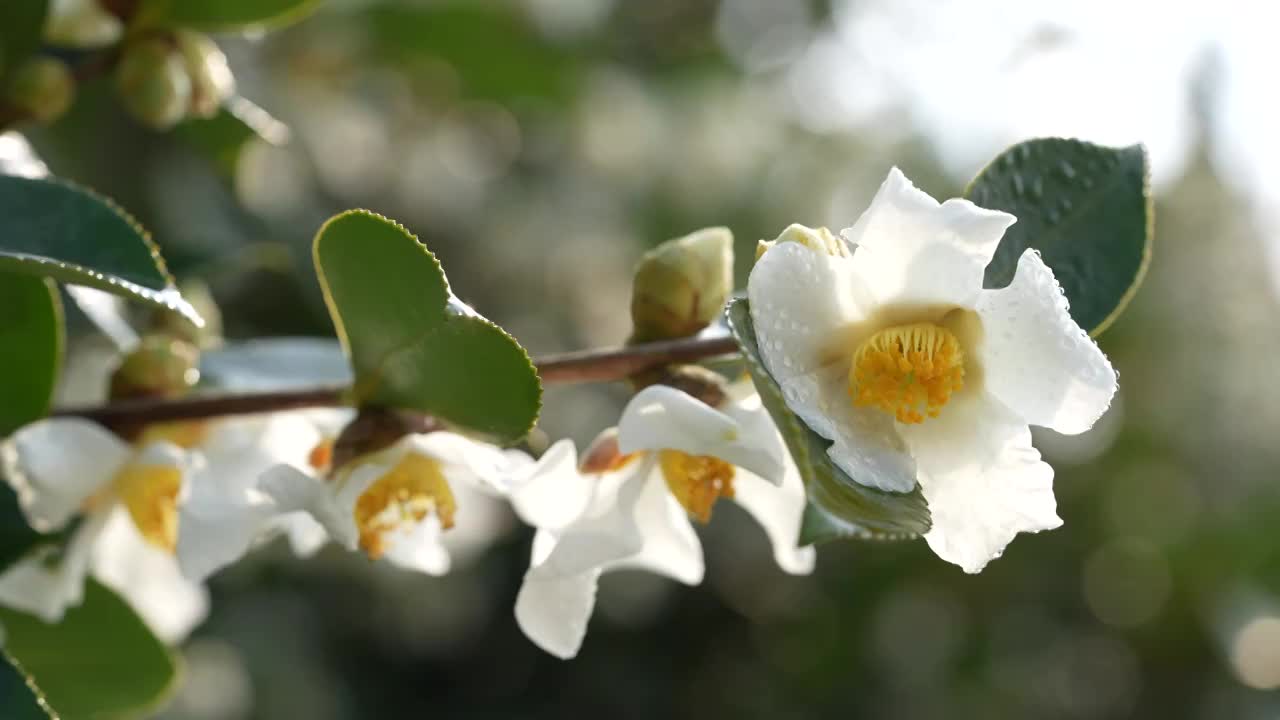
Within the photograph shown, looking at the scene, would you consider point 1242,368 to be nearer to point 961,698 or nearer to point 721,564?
point 961,698

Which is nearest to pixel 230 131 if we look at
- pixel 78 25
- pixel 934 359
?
pixel 78 25

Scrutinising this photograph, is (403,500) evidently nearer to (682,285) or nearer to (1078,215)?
(682,285)

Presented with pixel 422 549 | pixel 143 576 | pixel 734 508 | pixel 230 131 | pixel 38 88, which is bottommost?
pixel 734 508

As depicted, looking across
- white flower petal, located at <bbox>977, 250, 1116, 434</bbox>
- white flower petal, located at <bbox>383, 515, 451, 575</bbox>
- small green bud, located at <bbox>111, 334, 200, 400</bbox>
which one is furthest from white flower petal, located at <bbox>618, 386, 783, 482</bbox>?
small green bud, located at <bbox>111, 334, 200, 400</bbox>

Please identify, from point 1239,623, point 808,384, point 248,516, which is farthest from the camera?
point 1239,623

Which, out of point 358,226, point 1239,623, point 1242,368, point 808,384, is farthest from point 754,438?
point 1242,368

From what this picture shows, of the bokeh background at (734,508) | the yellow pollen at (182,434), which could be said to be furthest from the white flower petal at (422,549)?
the bokeh background at (734,508)
